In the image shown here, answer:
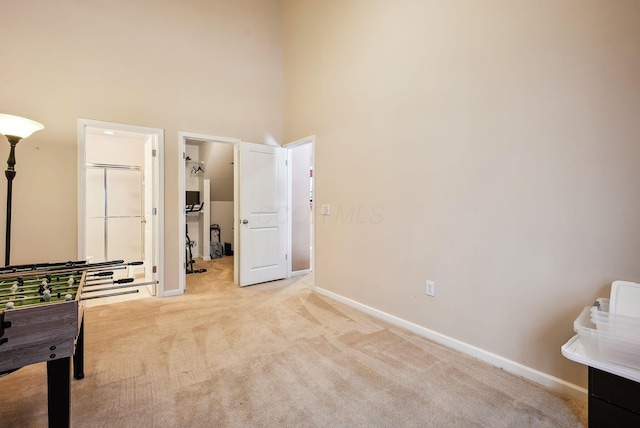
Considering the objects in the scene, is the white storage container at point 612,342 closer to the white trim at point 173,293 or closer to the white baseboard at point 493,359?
the white baseboard at point 493,359

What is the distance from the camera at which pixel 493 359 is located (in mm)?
2113

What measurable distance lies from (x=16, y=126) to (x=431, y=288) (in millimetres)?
3762

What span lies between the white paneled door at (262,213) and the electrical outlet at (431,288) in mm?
2377

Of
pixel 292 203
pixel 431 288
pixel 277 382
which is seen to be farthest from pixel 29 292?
pixel 292 203

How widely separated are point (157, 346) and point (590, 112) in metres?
3.35

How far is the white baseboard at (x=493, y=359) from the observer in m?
1.78

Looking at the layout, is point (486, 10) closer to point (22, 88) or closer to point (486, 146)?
point (486, 146)

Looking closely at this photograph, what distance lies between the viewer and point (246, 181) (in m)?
4.04

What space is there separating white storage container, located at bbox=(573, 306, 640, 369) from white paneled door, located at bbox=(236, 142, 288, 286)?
137 inches

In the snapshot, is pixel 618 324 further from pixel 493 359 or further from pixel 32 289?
pixel 32 289

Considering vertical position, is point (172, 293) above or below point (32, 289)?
below

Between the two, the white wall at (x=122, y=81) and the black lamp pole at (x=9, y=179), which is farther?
the white wall at (x=122, y=81)

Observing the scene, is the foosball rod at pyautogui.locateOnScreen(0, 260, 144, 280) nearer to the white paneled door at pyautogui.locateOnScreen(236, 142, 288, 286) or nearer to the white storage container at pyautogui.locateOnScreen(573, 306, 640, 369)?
the white paneled door at pyautogui.locateOnScreen(236, 142, 288, 286)

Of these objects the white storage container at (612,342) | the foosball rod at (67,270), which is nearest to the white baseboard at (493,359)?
the white storage container at (612,342)
